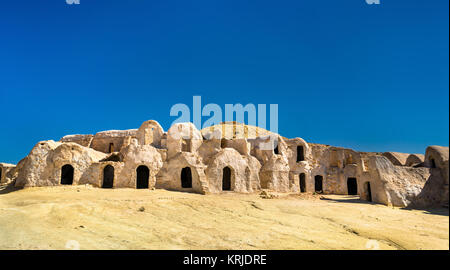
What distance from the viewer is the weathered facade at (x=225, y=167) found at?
15688 mm

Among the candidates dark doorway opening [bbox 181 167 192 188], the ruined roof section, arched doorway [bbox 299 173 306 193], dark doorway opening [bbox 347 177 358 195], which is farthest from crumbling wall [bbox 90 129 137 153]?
the ruined roof section

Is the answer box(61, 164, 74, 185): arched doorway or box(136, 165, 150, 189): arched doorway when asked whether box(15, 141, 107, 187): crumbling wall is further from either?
box(136, 165, 150, 189): arched doorway

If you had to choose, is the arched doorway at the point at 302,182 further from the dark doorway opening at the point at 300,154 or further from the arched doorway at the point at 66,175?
the arched doorway at the point at 66,175

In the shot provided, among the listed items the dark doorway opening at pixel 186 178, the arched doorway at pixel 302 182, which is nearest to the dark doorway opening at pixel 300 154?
the arched doorway at pixel 302 182

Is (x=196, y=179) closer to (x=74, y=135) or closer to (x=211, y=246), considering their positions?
(x=211, y=246)

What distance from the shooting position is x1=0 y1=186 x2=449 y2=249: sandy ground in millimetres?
6602

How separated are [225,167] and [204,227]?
12.9 m

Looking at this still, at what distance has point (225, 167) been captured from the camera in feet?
Answer: 70.5

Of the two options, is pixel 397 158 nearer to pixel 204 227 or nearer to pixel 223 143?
pixel 223 143

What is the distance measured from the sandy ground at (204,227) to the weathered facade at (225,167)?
3.23 m
